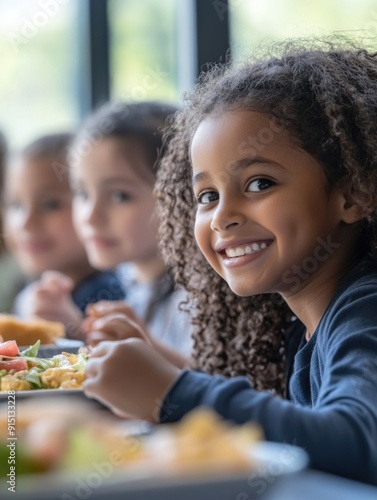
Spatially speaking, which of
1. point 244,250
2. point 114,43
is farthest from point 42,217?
point 244,250

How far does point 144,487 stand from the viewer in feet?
1.46

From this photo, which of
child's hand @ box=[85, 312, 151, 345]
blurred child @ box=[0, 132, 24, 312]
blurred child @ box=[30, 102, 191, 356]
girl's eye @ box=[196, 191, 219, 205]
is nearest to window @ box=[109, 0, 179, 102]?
blurred child @ box=[0, 132, 24, 312]

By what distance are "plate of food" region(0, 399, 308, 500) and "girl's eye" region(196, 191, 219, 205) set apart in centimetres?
45

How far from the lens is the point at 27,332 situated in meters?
1.10

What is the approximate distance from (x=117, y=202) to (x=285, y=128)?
36.0 inches

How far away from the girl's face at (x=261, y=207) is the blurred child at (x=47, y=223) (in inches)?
44.8

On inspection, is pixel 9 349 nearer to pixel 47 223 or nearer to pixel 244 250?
pixel 244 250

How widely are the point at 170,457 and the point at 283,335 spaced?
2.49 feet

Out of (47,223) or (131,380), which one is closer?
(131,380)

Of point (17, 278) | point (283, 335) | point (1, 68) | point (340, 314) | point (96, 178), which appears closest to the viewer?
point (340, 314)

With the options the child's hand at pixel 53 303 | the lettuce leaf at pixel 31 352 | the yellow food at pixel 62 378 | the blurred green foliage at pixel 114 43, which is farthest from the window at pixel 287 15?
the yellow food at pixel 62 378

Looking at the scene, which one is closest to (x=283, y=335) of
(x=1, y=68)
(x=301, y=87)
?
(x=301, y=87)

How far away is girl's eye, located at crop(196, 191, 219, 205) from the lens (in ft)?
3.21

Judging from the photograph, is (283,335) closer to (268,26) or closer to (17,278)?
(17,278)
